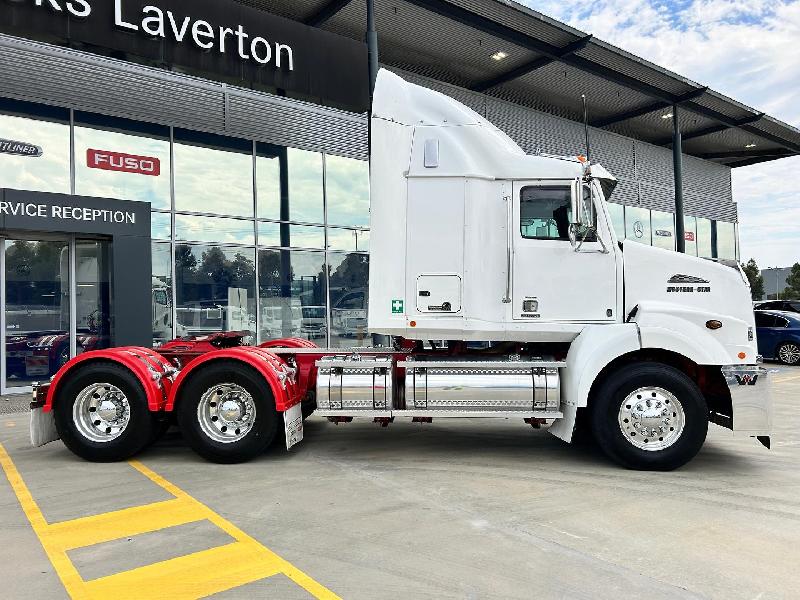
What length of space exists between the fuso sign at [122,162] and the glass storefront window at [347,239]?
453 centimetres

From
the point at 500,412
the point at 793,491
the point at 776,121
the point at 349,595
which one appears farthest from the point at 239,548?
the point at 776,121

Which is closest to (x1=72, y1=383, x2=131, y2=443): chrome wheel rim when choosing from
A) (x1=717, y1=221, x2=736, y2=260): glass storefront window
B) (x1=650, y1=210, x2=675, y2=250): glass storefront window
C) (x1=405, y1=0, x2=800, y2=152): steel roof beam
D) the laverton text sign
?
the laverton text sign

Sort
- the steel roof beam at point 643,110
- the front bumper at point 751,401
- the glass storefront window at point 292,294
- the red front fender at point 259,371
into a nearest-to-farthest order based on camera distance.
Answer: the front bumper at point 751,401 < the red front fender at point 259,371 < the glass storefront window at point 292,294 < the steel roof beam at point 643,110

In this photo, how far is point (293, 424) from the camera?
6.14 meters

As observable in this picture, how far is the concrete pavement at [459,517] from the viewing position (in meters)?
3.40

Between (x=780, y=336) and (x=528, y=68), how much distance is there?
10.5 m

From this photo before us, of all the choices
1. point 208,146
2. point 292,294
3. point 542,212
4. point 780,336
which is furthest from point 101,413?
point 780,336

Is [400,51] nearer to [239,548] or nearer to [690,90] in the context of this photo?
[690,90]

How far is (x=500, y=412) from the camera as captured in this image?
20.1ft

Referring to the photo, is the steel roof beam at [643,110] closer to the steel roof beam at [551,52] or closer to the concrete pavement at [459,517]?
the steel roof beam at [551,52]

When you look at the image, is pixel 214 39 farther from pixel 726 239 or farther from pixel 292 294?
pixel 726 239

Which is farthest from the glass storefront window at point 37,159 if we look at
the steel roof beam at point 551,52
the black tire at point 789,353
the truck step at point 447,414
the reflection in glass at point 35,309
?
the black tire at point 789,353

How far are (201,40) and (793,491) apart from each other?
12594 millimetres

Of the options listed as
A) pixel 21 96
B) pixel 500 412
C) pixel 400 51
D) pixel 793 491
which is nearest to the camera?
pixel 793 491
